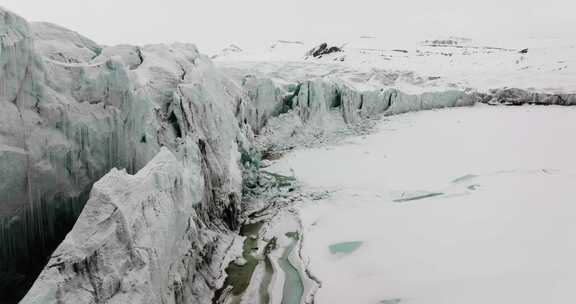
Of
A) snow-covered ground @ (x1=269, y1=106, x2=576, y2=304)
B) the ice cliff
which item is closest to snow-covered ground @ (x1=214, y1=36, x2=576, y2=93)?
snow-covered ground @ (x1=269, y1=106, x2=576, y2=304)

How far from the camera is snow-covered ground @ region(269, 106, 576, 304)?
27.2 feet

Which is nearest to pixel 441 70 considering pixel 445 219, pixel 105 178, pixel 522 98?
pixel 522 98

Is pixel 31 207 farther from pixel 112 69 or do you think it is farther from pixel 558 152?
pixel 558 152

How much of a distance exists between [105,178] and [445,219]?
919 cm

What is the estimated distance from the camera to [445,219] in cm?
1136

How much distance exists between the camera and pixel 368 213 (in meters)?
12.8

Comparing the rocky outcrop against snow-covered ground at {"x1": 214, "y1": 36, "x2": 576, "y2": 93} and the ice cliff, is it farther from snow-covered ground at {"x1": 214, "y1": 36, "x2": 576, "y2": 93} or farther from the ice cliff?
the ice cliff

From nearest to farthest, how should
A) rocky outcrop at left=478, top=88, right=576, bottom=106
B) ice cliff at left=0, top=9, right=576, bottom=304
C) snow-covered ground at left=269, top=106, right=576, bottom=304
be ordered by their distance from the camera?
ice cliff at left=0, top=9, right=576, bottom=304, snow-covered ground at left=269, top=106, right=576, bottom=304, rocky outcrop at left=478, top=88, right=576, bottom=106

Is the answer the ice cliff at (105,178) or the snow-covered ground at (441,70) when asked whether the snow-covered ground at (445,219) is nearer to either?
the ice cliff at (105,178)

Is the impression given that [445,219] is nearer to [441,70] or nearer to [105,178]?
[105,178]

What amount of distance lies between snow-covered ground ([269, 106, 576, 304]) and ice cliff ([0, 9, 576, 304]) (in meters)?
3.44

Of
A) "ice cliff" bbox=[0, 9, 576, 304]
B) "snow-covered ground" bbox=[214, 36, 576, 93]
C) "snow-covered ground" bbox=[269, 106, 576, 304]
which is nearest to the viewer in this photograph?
"ice cliff" bbox=[0, 9, 576, 304]

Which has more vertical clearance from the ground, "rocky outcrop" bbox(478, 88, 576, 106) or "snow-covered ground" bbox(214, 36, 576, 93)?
"snow-covered ground" bbox(214, 36, 576, 93)

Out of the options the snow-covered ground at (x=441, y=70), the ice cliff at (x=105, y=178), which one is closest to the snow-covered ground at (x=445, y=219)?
the ice cliff at (x=105, y=178)
